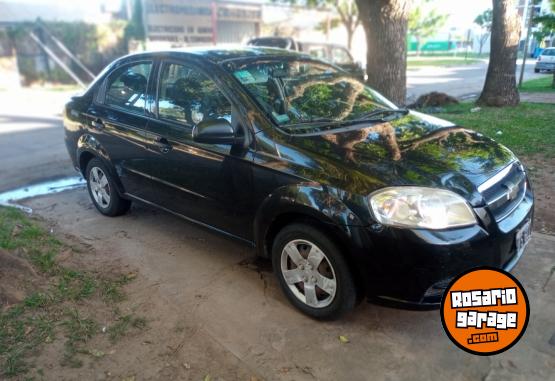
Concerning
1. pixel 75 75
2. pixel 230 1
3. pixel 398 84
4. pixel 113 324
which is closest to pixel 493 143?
pixel 113 324

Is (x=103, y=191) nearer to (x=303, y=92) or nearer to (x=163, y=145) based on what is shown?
(x=163, y=145)

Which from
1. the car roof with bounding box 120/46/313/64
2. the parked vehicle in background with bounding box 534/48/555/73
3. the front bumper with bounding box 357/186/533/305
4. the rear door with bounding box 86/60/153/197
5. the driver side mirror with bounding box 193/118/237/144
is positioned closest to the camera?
the front bumper with bounding box 357/186/533/305

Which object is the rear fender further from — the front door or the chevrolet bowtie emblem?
the chevrolet bowtie emblem

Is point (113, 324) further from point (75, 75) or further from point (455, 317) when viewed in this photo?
point (75, 75)

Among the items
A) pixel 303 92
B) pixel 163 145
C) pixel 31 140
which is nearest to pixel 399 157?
pixel 303 92

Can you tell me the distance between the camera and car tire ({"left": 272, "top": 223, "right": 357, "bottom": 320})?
2797mm

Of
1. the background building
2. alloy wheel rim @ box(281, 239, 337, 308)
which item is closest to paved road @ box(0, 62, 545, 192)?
alloy wheel rim @ box(281, 239, 337, 308)

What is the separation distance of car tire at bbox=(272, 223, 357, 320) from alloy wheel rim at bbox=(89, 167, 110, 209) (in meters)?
2.47

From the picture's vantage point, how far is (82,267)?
12.6 ft

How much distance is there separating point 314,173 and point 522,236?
136cm

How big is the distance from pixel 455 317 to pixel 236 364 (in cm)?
125

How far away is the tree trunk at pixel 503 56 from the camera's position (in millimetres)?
10047

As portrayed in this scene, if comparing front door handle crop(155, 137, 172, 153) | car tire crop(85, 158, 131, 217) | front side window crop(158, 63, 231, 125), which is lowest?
car tire crop(85, 158, 131, 217)

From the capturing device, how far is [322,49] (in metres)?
14.9
